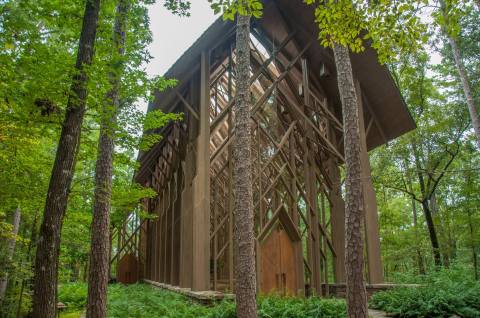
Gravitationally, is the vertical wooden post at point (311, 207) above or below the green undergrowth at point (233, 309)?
above

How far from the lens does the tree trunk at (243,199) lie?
583 cm

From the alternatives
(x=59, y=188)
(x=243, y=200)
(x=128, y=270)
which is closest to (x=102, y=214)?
(x=59, y=188)

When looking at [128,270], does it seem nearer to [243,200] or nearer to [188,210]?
[188,210]

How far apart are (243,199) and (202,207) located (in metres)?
3.03

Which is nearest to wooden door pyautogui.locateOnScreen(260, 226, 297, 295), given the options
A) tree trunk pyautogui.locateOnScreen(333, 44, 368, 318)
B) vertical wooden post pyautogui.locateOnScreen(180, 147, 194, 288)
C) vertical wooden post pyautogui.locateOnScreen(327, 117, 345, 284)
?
vertical wooden post pyautogui.locateOnScreen(327, 117, 345, 284)

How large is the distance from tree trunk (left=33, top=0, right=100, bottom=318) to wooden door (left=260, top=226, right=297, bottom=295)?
7014mm

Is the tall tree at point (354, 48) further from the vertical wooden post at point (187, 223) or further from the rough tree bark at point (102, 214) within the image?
the vertical wooden post at point (187, 223)

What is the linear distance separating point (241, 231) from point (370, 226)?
5.75m

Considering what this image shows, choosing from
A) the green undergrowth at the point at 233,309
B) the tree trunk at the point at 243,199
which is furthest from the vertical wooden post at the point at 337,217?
the tree trunk at the point at 243,199

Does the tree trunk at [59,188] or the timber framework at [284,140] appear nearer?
Answer: the tree trunk at [59,188]

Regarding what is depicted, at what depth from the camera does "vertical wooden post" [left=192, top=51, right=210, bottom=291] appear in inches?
344

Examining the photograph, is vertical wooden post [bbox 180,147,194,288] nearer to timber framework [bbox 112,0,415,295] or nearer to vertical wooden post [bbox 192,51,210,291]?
timber framework [bbox 112,0,415,295]

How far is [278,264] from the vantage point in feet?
35.0

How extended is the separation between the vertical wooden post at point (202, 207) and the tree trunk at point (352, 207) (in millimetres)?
4205
